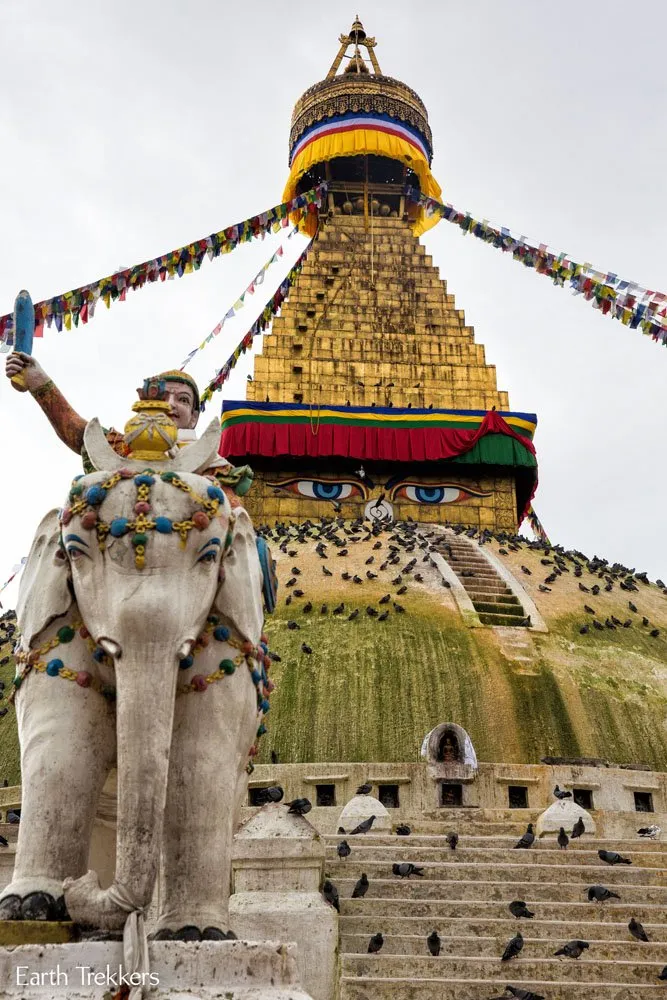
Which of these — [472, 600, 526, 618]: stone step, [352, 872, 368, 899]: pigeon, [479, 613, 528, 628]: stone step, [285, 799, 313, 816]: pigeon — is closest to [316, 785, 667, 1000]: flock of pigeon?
[352, 872, 368, 899]: pigeon

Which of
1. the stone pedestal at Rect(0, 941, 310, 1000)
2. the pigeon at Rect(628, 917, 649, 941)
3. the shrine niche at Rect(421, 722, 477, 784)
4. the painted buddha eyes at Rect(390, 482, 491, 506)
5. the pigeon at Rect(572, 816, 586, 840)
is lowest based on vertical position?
the stone pedestal at Rect(0, 941, 310, 1000)

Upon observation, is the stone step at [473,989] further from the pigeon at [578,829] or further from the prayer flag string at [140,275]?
the prayer flag string at [140,275]

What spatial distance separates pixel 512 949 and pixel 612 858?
203 centimetres

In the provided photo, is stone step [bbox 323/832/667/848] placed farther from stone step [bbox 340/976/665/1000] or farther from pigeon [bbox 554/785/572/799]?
stone step [bbox 340/976/665/1000]

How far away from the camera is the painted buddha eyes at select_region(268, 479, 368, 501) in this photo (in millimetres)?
21062

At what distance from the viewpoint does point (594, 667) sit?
46.4ft

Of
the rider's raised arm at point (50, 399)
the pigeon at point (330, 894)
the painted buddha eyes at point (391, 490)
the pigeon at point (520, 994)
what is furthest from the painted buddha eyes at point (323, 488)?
the rider's raised arm at point (50, 399)

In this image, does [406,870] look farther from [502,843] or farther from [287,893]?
[287,893]

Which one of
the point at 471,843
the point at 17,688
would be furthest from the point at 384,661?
the point at 17,688

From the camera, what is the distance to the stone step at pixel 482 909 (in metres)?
8.01

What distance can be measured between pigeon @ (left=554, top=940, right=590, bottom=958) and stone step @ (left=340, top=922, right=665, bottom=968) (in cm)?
8

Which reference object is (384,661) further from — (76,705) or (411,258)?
(411,258)

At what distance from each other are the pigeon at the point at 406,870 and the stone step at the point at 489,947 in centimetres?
83

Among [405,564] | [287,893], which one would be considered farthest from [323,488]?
[287,893]
